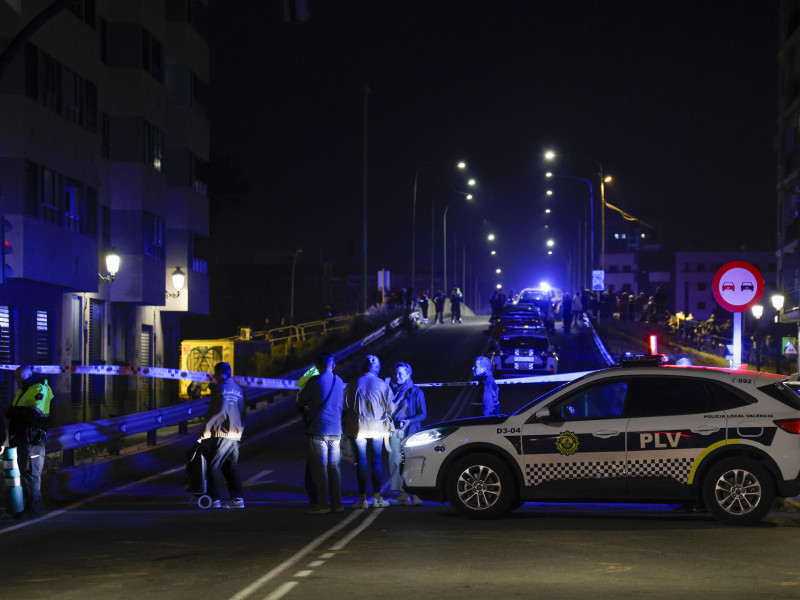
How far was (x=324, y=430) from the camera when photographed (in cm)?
1452

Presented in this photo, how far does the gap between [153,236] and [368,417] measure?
92.9 feet

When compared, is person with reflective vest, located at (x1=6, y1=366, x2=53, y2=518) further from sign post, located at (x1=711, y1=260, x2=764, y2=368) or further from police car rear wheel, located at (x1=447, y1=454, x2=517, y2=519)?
sign post, located at (x1=711, y1=260, x2=764, y2=368)

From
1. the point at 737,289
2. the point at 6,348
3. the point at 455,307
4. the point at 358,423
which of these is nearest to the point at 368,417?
the point at 358,423

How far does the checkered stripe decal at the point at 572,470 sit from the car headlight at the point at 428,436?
97cm

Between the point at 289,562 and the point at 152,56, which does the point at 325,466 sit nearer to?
the point at 289,562

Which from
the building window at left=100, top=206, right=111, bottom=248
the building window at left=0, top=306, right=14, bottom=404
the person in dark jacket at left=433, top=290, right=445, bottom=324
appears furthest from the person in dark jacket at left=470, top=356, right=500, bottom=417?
the person in dark jacket at left=433, top=290, right=445, bottom=324

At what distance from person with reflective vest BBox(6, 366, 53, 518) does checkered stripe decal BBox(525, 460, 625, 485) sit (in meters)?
5.47

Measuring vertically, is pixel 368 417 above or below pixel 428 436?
above

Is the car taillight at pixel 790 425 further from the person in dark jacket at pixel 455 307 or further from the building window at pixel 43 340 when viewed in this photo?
the person in dark jacket at pixel 455 307

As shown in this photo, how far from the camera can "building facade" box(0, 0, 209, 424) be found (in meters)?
30.1

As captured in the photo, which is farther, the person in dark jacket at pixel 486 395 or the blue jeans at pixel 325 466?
the person in dark jacket at pixel 486 395

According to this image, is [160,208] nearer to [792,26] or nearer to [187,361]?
[187,361]

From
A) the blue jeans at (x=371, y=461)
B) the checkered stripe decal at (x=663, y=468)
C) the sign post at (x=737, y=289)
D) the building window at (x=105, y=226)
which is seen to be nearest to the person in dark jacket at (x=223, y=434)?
the blue jeans at (x=371, y=461)

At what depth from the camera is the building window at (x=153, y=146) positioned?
40.7 metres
